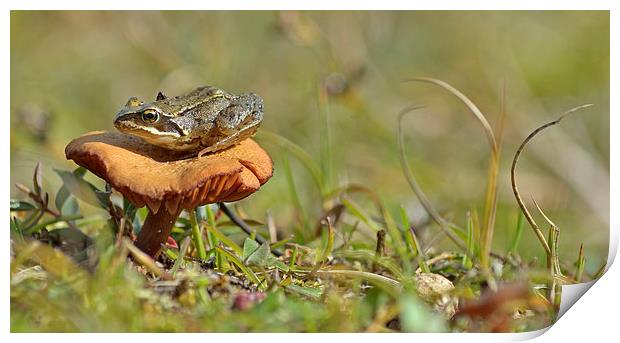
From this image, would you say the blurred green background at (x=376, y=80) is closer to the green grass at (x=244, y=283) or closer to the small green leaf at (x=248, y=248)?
the green grass at (x=244, y=283)

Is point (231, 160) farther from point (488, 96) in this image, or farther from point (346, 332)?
point (488, 96)

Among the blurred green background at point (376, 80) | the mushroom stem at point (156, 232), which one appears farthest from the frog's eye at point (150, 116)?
the blurred green background at point (376, 80)

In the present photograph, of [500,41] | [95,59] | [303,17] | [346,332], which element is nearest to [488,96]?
[500,41]

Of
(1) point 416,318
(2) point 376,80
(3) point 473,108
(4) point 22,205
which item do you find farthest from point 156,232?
(2) point 376,80

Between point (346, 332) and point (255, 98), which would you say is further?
point (255, 98)

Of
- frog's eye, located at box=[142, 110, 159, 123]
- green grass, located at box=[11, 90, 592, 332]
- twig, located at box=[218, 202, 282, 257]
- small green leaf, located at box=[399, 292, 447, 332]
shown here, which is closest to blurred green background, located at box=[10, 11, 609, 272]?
twig, located at box=[218, 202, 282, 257]

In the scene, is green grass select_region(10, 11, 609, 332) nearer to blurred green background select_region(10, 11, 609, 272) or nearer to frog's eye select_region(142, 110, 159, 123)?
blurred green background select_region(10, 11, 609, 272)
